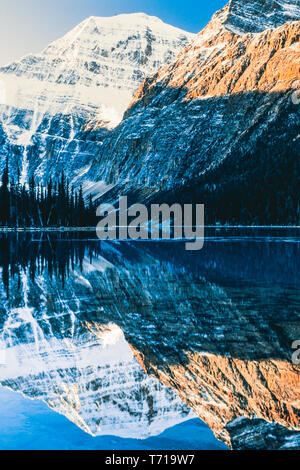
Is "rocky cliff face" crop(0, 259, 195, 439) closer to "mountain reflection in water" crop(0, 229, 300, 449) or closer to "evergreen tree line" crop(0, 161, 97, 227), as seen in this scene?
"mountain reflection in water" crop(0, 229, 300, 449)

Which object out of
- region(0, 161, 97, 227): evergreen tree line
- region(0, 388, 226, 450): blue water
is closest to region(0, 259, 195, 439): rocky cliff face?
region(0, 388, 226, 450): blue water

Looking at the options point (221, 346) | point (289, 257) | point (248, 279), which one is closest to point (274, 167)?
point (289, 257)

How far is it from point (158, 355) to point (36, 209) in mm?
128274

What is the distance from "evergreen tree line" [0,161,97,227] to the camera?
Answer: 122312 mm

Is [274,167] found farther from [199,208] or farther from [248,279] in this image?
[248,279]

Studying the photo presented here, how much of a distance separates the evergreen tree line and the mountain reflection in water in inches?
4106

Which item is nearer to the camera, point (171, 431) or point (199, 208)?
point (171, 431)

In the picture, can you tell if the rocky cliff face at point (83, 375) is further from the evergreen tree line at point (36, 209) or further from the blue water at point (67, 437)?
the evergreen tree line at point (36, 209)

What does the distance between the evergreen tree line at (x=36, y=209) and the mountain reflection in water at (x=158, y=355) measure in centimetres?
10430

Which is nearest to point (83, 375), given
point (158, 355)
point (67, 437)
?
point (158, 355)

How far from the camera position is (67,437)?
7.60 m

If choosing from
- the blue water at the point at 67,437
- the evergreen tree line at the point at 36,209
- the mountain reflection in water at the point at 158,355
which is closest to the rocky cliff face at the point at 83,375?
the mountain reflection in water at the point at 158,355

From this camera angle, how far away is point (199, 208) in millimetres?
197375
